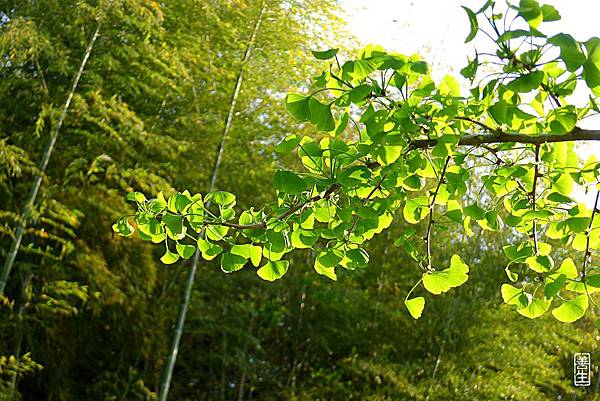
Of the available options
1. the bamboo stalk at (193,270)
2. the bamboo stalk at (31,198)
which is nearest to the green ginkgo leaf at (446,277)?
the bamboo stalk at (31,198)

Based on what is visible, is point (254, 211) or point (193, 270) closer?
point (254, 211)

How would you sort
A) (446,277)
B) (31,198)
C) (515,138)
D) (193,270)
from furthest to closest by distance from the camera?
(193,270) < (31,198) < (446,277) < (515,138)

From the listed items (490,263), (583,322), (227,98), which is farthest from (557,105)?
(583,322)

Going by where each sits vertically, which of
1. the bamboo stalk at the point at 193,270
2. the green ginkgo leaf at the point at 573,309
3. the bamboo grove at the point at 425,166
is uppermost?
the bamboo grove at the point at 425,166

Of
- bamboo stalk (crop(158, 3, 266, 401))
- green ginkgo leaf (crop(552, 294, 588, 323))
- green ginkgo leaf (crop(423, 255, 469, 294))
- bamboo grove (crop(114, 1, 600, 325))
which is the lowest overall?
bamboo stalk (crop(158, 3, 266, 401))

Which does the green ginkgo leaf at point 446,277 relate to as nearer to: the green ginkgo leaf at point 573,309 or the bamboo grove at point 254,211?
the bamboo grove at point 254,211

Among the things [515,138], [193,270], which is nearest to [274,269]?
[515,138]

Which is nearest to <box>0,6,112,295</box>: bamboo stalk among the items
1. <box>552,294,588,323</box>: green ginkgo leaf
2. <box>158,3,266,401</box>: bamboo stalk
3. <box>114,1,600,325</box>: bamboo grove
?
<box>158,3,266,401</box>: bamboo stalk

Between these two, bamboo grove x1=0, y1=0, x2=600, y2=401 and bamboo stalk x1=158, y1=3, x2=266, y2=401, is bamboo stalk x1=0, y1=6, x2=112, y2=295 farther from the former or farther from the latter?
bamboo stalk x1=158, y1=3, x2=266, y2=401

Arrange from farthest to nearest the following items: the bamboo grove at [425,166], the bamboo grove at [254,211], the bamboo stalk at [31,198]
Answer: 1. the bamboo stalk at [31,198]
2. the bamboo grove at [254,211]
3. the bamboo grove at [425,166]

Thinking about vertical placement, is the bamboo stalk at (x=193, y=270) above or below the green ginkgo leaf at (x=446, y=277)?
below

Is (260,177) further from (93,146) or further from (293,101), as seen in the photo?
(293,101)

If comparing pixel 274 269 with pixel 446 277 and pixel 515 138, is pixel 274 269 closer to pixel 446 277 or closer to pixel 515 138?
pixel 446 277

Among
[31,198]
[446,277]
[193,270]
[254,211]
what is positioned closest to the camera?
[446,277]
